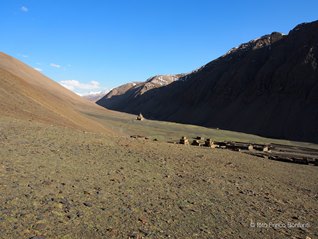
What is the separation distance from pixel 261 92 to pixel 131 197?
96513 millimetres

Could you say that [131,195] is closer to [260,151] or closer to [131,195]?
[131,195]

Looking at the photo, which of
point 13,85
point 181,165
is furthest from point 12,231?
point 13,85

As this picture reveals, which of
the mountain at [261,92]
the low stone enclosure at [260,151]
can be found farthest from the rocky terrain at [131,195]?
the mountain at [261,92]

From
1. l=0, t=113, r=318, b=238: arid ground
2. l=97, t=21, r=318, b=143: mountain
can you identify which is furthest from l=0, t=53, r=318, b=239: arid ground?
l=97, t=21, r=318, b=143: mountain

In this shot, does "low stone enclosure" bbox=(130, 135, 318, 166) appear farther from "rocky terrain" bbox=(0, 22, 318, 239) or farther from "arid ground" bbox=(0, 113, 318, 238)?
"arid ground" bbox=(0, 113, 318, 238)

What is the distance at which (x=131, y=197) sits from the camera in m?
8.75

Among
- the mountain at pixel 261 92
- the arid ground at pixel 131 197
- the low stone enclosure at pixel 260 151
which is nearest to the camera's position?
the arid ground at pixel 131 197

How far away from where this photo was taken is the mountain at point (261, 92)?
273 feet

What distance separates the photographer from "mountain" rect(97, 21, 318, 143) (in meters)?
83.2

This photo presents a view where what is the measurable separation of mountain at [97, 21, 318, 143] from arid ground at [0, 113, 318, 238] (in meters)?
64.6

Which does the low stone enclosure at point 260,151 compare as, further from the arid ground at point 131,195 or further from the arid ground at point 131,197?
the arid ground at point 131,197

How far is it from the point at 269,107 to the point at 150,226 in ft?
293

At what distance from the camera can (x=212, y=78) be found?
12550 centimetres

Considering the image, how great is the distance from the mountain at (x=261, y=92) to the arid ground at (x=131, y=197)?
212ft
